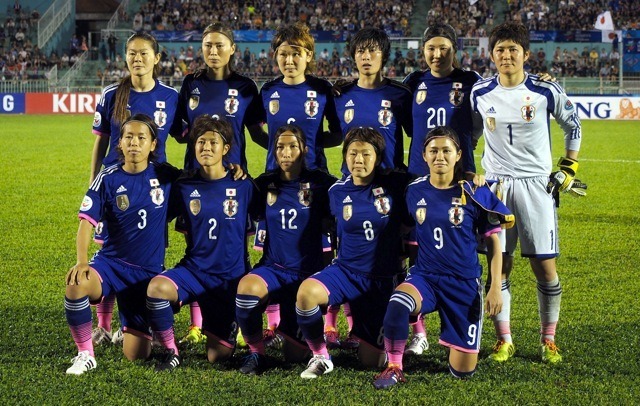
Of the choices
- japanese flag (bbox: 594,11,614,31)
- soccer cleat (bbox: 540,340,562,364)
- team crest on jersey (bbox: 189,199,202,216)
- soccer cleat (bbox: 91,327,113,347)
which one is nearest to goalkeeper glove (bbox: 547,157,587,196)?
soccer cleat (bbox: 540,340,562,364)

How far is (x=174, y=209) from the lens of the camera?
5.30 meters

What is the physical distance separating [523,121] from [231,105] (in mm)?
1934

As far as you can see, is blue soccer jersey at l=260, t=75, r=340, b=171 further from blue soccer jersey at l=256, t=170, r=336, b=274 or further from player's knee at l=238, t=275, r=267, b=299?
player's knee at l=238, t=275, r=267, b=299

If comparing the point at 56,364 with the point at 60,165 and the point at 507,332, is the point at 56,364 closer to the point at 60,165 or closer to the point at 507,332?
the point at 507,332

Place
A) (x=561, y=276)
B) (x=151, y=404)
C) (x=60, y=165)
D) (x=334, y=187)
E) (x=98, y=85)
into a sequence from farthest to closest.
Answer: (x=98, y=85)
(x=60, y=165)
(x=561, y=276)
(x=334, y=187)
(x=151, y=404)

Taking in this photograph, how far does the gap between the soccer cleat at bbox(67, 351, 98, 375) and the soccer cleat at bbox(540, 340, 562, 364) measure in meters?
2.62

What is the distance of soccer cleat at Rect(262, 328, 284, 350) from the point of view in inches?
219

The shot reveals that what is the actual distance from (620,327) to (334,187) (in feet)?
7.65

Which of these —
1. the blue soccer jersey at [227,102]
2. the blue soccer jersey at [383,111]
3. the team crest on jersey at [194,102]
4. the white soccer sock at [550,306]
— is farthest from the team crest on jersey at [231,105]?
the white soccer sock at [550,306]

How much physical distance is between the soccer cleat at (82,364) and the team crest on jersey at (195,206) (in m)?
1.01

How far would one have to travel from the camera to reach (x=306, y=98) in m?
5.74

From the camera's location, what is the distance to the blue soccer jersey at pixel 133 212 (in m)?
5.16

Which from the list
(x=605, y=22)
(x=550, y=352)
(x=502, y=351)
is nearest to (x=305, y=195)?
(x=502, y=351)

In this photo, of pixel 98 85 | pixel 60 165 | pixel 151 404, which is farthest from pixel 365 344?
pixel 98 85
